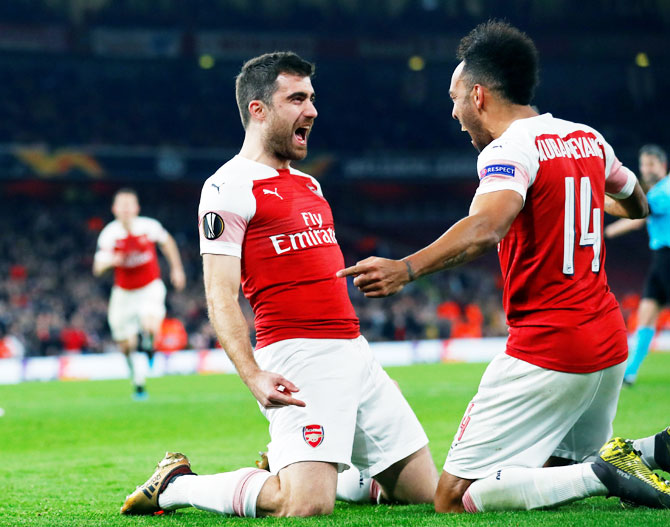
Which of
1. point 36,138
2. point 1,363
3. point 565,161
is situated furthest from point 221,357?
point 565,161

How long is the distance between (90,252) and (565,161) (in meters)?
24.0

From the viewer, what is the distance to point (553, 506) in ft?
12.9

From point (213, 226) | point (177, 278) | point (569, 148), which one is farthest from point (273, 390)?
point (177, 278)

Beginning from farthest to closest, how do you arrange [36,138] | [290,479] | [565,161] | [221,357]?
1. [36,138]
2. [221,357]
3. [290,479]
4. [565,161]

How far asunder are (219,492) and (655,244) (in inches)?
263

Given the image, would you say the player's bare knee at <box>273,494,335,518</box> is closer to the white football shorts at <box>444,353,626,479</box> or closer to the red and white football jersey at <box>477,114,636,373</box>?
the white football shorts at <box>444,353,626,479</box>

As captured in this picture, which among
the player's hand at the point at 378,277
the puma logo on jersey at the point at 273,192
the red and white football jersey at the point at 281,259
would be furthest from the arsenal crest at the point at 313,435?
the player's hand at the point at 378,277

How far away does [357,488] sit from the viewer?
4.79 meters

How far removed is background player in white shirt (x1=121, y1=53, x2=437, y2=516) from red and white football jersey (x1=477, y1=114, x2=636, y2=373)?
878 mm

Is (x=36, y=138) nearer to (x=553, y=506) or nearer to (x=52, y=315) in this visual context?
(x=52, y=315)

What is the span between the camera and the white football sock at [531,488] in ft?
12.5

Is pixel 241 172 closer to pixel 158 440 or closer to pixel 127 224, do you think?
pixel 158 440

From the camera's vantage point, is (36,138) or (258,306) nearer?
(258,306)

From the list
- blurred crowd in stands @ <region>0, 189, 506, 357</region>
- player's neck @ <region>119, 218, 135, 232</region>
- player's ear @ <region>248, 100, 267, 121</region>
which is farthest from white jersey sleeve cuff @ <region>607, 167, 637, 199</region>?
blurred crowd in stands @ <region>0, 189, 506, 357</region>
